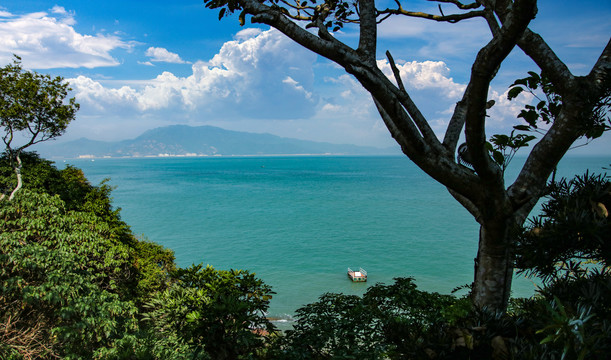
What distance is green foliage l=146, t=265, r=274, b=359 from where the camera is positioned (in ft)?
14.6

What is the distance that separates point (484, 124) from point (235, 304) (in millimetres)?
3481

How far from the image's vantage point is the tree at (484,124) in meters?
2.26

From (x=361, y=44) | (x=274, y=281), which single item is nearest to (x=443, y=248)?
(x=274, y=281)

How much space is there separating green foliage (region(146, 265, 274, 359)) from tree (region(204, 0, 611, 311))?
279cm

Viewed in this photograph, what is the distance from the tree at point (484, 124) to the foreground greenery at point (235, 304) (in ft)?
1.91

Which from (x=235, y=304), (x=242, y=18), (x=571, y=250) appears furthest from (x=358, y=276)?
(x=571, y=250)

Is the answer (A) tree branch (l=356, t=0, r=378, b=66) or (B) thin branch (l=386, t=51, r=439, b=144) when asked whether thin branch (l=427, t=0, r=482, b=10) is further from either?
(B) thin branch (l=386, t=51, r=439, b=144)

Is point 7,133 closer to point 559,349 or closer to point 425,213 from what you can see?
point 559,349

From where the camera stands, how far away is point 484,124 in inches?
94.9

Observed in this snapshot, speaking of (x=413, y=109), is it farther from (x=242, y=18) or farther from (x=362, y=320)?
(x=362, y=320)

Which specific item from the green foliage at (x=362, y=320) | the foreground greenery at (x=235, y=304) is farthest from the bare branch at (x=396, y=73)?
the green foliage at (x=362, y=320)

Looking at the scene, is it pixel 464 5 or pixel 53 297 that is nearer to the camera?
pixel 464 5

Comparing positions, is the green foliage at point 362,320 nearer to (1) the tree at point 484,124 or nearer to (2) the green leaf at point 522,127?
(1) the tree at point 484,124

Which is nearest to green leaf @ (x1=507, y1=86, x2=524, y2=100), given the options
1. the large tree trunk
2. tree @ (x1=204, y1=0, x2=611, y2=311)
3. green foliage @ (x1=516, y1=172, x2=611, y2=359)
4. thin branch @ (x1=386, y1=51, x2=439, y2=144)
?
tree @ (x1=204, y1=0, x2=611, y2=311)
